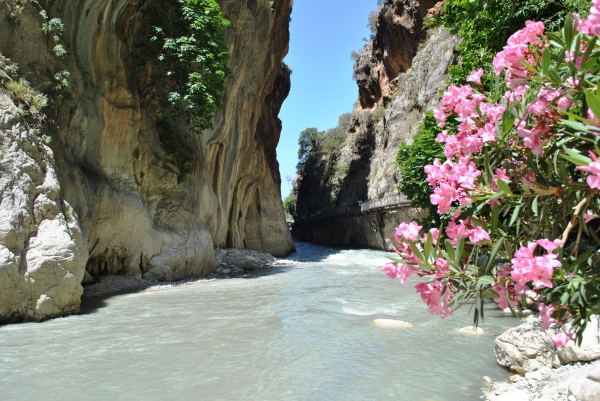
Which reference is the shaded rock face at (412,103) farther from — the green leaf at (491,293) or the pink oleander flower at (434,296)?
the pink oleander flower at (434,296)

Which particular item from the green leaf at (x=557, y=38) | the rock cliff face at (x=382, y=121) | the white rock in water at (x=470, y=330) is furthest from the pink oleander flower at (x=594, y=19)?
the rock cliff face at (x=382, y=121)

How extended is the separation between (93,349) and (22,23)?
8161 millimetres

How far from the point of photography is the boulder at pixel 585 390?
3994 mm

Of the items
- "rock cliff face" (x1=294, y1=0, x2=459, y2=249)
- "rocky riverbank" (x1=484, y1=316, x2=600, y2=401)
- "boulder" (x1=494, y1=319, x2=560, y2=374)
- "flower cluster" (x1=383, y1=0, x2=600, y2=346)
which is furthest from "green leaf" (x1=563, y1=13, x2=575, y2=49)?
"rock cliff face" (x1=294, y1=0, x2=459, y2=249)

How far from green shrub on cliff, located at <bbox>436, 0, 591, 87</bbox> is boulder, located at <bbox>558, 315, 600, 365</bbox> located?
4611 mm

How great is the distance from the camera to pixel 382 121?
140 ft

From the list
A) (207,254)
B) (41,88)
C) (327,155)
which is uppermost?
(327,155)

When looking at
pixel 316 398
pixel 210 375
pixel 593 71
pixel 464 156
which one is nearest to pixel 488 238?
pixel 464 156

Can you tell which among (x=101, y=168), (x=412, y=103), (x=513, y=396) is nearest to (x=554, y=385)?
(x=513, y=396)

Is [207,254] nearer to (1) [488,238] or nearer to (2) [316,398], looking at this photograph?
(2) [316,398]

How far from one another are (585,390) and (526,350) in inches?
73.2

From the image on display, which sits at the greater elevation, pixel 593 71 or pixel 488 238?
pixel 593 71

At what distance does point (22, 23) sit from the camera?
1104cm

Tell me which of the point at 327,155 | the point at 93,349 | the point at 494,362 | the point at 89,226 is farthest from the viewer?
the point at 327,155
